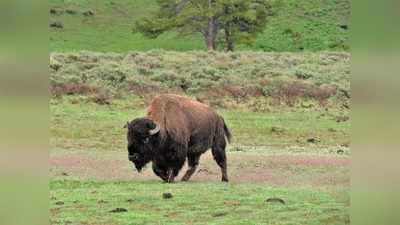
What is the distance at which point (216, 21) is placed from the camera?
43.6 m

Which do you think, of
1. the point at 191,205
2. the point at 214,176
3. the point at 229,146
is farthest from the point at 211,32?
the point at 191,205

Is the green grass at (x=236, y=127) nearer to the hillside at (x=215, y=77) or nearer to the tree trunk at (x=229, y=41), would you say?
the hillside at (x=215, y=77)

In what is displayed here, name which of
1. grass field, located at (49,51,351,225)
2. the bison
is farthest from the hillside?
the bison

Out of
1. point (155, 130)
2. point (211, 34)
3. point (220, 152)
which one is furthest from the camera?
point (211, 34)

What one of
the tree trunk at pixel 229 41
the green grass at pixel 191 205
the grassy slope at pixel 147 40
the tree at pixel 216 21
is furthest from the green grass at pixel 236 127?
the tree trunk at pixel 229 41

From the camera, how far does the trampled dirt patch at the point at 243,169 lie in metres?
13.4

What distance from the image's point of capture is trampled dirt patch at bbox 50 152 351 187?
1336 cm

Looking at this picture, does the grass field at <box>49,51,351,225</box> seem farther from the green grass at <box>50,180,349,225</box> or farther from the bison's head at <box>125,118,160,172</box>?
the bison's head at <box>125,118,160,172</box>

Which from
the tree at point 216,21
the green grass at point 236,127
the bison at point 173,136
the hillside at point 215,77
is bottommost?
the green grass at point 236,127

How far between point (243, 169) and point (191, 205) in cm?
510

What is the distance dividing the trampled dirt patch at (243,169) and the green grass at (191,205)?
1450mm

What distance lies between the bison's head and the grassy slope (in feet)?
95.9

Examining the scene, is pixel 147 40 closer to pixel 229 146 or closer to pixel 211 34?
pixel 211 34
